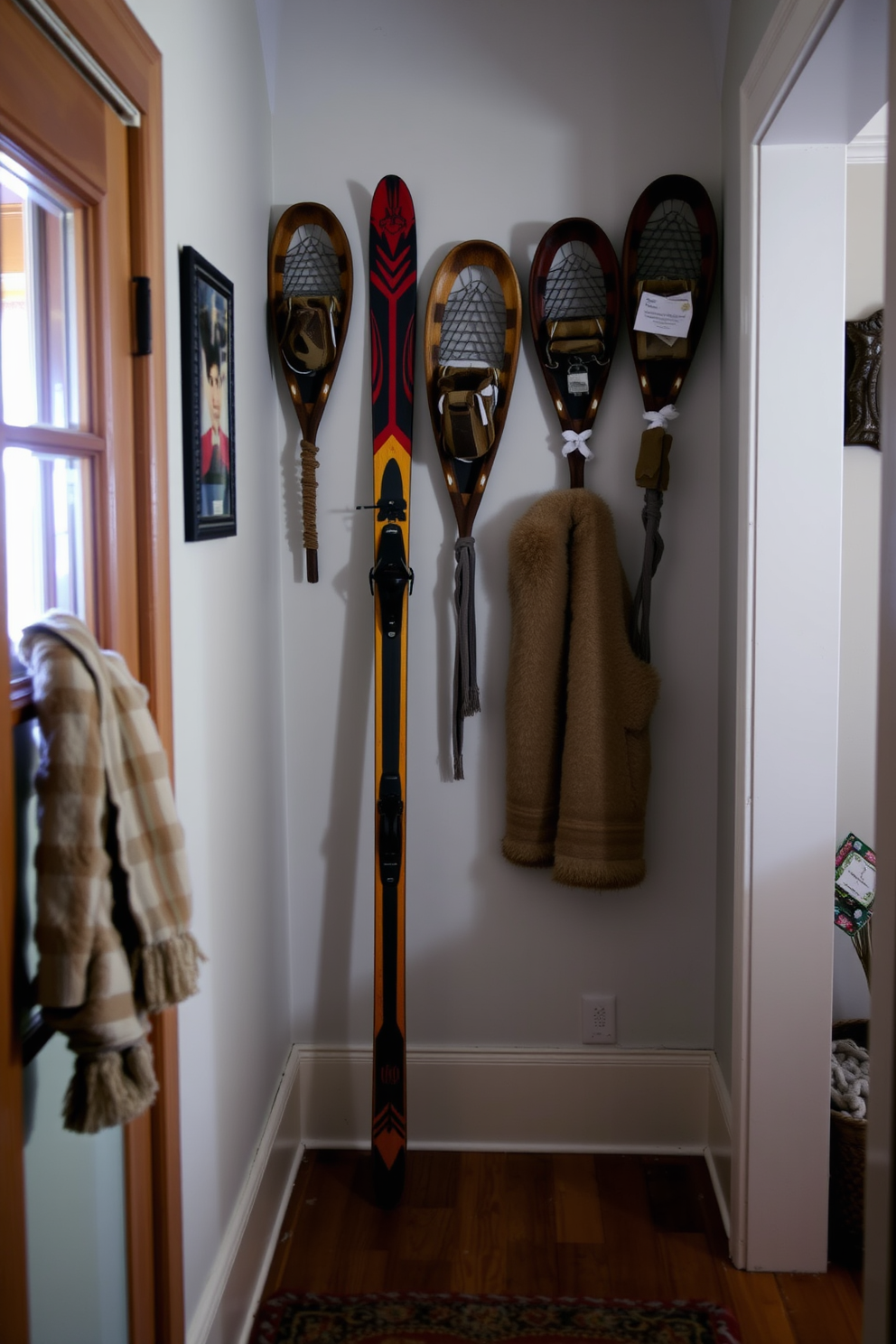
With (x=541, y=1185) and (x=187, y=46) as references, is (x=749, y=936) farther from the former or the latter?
(x=187, y=46)

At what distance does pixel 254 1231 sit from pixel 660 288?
196cm

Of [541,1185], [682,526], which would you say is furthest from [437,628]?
[541,1185]

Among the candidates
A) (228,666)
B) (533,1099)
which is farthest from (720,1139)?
(228,666)

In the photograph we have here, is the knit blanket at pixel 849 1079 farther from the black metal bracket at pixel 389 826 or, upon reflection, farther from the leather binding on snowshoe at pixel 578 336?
the leather binding on snowshoe at pixel 578 336

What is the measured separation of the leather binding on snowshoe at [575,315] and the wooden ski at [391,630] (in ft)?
0.90

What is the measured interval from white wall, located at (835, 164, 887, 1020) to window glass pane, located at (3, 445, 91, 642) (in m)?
1.82

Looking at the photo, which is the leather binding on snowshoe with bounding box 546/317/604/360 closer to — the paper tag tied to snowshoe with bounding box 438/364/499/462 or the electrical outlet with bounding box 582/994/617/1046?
the paper tag tied to snowshoe with bounding box 438/364/499/462

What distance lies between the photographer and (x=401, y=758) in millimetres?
2252

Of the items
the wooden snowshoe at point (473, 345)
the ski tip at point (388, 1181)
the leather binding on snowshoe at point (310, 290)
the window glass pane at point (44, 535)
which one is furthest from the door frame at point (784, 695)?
the window glass pane at point (44, 535)

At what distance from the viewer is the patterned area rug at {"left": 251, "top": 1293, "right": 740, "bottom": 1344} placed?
184 cm

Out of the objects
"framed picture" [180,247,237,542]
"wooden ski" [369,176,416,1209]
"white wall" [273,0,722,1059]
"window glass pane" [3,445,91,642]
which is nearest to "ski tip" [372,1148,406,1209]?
"wooden ski" [369,176,416,1209]

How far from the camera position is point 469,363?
2301 mm

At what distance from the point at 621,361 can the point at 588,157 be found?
1.40 feet

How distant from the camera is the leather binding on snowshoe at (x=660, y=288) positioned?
224 centimetres
